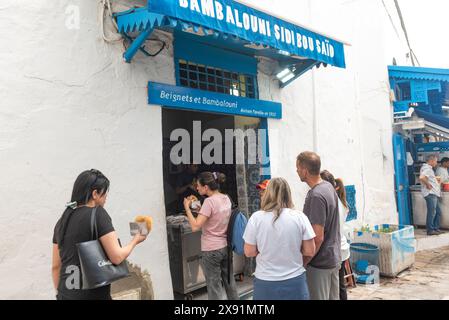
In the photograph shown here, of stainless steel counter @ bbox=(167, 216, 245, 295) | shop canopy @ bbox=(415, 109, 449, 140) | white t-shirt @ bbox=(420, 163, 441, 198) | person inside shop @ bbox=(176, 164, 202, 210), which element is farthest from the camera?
shop canopy @ bbox=(415, 109, 449, 140)

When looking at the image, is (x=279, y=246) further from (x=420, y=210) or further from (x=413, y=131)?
(x=413, y=131)

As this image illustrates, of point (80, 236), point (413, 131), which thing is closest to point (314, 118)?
point (80, 236)

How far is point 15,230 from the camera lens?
10.1 feet

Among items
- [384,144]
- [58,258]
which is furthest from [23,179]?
[384,144]

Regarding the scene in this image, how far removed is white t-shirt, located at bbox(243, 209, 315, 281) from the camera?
9.37 feet

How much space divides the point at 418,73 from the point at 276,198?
820cm

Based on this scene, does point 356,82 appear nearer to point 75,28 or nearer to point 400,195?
point 400,195

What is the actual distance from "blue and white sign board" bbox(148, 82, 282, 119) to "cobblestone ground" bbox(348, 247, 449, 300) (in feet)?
10.0

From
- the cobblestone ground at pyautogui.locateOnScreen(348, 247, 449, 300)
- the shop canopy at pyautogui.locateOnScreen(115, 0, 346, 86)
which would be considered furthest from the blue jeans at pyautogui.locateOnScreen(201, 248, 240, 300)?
the shop canopy at pyautogui.locateOnScreen(115, 0, 346, 86)

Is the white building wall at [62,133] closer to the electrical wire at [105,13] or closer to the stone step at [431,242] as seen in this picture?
the electrical wire at [105,13]

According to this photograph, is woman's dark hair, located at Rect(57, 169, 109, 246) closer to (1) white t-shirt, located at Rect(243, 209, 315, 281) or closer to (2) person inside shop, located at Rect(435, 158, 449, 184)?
(1) white t-shirt, located at Rect(243, 209, 315, 281)

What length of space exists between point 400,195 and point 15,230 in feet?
28.9

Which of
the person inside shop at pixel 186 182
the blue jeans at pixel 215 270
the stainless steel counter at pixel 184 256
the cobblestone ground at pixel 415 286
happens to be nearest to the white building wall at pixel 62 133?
the blue jeans at pixel 215 270
